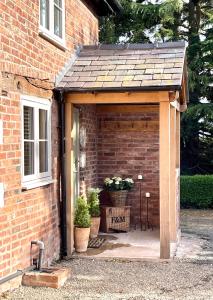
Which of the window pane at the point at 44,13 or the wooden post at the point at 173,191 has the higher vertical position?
the window pane at the point at 44,13

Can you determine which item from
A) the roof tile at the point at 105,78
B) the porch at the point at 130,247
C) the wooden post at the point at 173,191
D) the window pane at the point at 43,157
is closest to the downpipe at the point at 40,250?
the window pane at the point at 43,157

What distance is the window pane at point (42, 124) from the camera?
307 inches

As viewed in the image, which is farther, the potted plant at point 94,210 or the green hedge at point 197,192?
the green hedge at point 197,192

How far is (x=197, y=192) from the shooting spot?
16.1 metres

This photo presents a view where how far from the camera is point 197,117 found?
1709cm

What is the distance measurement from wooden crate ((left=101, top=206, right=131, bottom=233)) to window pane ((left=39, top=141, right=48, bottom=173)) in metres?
3.13

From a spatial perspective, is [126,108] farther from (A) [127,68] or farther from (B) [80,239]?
(B) [80,239]

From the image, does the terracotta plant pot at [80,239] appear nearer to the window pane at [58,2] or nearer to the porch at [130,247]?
the porch at [130,247]

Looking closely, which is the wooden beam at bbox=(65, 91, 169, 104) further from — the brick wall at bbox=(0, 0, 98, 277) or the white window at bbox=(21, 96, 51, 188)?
the white window at bbox=(21, 96, 51, 188)

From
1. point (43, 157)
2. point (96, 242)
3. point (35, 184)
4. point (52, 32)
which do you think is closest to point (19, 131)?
point (35, 184)

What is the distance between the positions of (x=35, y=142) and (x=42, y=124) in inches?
21.5

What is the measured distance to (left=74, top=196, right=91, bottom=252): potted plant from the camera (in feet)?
28.8

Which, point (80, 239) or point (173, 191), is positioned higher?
point (173, 191)

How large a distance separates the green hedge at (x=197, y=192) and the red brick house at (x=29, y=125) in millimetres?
8229
